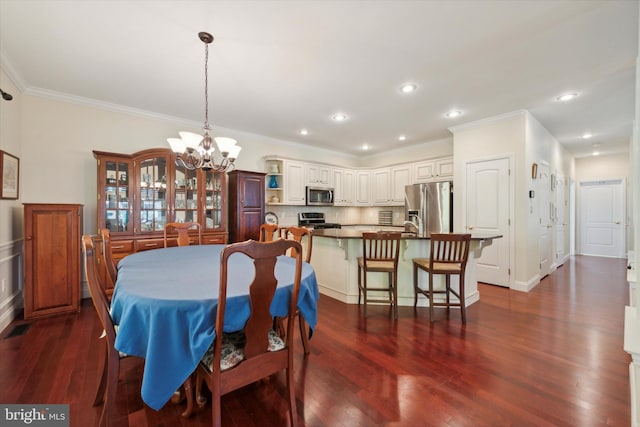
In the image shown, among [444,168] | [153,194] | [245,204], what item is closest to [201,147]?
[153,194]

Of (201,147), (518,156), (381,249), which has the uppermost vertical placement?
(518,156)

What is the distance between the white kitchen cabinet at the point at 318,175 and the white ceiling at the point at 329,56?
1574mm

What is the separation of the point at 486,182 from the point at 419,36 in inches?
113

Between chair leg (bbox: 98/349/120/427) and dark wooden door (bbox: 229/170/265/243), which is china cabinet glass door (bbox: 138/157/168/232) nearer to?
dark wooden door (bbox: 229/170/265/243)

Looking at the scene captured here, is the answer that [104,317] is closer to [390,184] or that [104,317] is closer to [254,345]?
[254,345]

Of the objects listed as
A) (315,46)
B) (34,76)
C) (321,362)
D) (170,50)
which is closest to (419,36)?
(315,46)

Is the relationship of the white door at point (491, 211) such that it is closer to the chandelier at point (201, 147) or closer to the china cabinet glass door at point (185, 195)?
the chandelier at point (201, 147)

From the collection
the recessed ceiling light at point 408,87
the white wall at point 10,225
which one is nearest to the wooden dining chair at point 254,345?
the recessed ceiling light at point 408,87

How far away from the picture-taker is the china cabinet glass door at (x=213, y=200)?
4.04m

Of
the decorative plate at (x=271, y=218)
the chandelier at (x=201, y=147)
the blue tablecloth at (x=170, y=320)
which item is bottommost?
the blue tablecloth at (x=170, y=320)

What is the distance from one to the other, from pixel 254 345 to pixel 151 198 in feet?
10.3

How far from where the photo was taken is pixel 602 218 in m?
6.70

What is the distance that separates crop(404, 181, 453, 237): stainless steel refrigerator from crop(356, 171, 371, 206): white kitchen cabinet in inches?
51.9

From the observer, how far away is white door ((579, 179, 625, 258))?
639cm
